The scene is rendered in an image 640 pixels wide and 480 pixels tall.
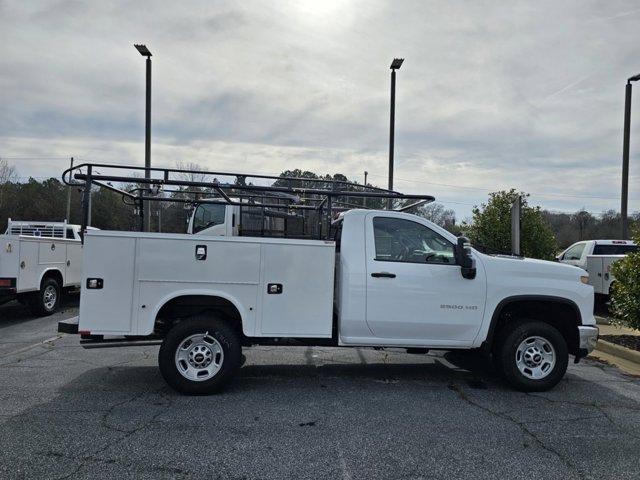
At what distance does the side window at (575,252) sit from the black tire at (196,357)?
12.0 metres

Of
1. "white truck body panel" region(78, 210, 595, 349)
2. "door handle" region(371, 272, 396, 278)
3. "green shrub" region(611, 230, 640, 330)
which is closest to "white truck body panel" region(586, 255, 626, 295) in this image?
"green shrub" region(611, 230, 640, 330)

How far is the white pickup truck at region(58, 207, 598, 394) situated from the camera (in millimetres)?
5344

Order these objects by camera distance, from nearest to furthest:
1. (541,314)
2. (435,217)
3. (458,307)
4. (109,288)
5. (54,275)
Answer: (109,288)
(458,307)
(541,314)
(54,275)
(435,217)

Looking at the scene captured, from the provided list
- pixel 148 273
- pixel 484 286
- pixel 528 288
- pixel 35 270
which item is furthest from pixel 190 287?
pixel 35 270

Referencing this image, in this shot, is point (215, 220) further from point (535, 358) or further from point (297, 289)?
point (535, 358)

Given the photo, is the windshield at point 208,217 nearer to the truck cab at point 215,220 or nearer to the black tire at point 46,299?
the truck cab at point 215,220

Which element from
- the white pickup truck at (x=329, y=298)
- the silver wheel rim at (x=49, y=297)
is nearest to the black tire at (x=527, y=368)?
the white pickup truck at (x=329, y=298)

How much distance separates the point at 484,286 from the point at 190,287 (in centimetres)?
333

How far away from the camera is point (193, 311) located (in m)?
5.61

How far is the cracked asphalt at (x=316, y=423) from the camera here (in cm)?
379

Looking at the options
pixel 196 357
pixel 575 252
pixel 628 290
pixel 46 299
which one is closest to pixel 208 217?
pixel 46 299

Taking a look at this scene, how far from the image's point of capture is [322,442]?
13.9 feet

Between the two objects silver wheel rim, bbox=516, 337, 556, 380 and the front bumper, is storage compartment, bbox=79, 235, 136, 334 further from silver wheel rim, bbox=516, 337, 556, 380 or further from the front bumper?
the front bumper

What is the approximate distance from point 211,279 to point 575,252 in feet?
41.1
